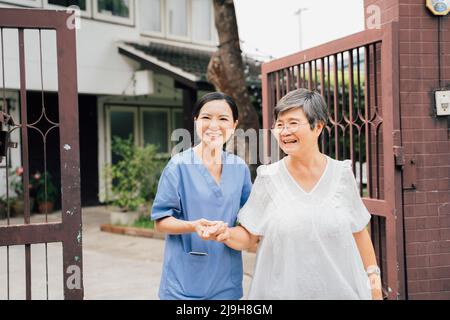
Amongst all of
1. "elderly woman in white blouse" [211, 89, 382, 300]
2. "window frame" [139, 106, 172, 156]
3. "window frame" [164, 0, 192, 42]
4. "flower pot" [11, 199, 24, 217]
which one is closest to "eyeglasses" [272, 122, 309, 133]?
"elderly woman in white blouse" [211, 89, 382, 300]

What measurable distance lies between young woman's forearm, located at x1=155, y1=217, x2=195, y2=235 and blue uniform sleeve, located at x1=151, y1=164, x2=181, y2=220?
27mm

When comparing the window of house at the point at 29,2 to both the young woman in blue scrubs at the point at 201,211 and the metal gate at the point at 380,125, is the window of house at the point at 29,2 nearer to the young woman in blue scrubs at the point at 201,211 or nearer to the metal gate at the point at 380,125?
the metal gate at the point at 380,125

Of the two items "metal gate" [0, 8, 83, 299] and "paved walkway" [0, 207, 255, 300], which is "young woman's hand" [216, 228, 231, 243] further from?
"paved walkway" [0, 207, 255, 300]

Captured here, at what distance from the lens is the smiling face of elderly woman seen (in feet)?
6.40

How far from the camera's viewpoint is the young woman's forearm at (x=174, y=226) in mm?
2012

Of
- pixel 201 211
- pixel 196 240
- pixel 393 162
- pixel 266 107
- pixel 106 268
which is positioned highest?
pixel 266 107

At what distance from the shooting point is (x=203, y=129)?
7.22ft

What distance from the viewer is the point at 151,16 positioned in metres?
11.3

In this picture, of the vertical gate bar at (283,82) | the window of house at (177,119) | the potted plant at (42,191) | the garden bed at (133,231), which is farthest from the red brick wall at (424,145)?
the window of house at (177,119)

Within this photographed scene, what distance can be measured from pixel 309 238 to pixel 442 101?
216 centimetres

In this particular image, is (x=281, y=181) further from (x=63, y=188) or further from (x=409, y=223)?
(x=409, y=223)

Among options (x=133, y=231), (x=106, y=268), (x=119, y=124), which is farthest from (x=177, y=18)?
(x=106, y=268)

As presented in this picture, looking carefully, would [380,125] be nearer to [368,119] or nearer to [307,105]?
[368,119]

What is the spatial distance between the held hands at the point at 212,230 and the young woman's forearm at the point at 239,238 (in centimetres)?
5
